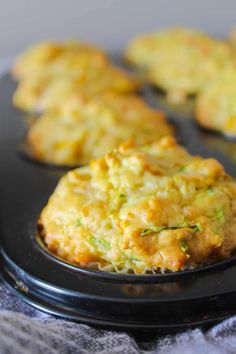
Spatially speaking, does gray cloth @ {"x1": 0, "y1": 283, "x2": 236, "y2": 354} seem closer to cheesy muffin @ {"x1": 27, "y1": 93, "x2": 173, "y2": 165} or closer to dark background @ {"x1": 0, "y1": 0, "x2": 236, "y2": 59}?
cheesy muffin @ {"x1": 27, "y1": 93, "x2": 173, "y2": 165}

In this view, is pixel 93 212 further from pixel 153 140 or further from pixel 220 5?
pixel 220 5

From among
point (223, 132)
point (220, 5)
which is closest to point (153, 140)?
point (223, 132)

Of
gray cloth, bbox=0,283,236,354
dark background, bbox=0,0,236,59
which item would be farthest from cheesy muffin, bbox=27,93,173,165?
dark background, bbox=0,0,236,59

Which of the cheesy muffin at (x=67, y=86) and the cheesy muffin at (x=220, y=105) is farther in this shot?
the cheesy muffin at (x=67, y=86)

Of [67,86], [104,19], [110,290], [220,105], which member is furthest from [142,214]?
[104,19]

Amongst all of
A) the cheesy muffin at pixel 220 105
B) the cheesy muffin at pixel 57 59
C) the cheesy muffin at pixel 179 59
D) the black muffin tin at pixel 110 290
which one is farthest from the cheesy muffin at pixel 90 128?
the cheesy muffin at pixel 57 59

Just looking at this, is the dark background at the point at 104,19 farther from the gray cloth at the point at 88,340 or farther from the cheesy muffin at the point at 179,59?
the gray cloth at the point at 88,340

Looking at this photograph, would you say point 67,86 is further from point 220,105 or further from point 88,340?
point 88,340
